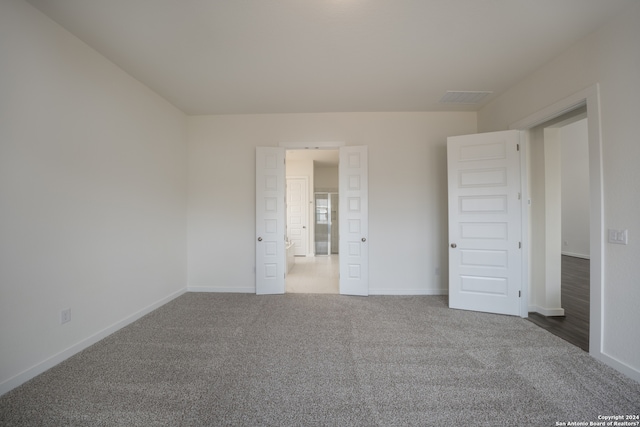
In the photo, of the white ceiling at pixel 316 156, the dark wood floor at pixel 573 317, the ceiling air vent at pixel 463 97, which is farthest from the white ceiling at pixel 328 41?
the white ceiling at pixel 316 156

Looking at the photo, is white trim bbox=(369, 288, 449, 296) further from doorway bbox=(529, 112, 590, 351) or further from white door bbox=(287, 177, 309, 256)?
white door bbox=(287, 177, 309, 256)

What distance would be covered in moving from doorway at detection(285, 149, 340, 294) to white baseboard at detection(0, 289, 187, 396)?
3.26 meters

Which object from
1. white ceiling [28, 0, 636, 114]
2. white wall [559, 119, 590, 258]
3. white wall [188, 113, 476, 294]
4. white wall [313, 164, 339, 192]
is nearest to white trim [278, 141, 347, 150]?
white wall [188, 113, 476, 294]

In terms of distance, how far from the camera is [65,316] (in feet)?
7.32

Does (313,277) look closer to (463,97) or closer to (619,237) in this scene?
(463,97)

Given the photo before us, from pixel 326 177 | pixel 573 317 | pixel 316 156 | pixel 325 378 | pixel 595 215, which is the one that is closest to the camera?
pixel 325 378

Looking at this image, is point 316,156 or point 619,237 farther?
point 316,156

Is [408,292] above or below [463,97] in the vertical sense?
below

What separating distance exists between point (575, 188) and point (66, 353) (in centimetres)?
1023

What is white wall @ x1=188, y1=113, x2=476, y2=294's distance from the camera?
156 inches

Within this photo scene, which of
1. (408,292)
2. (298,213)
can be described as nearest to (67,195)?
(408,292)

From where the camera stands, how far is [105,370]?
2055mm

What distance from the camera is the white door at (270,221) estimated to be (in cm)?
401

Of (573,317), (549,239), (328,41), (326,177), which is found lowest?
(573,317)
